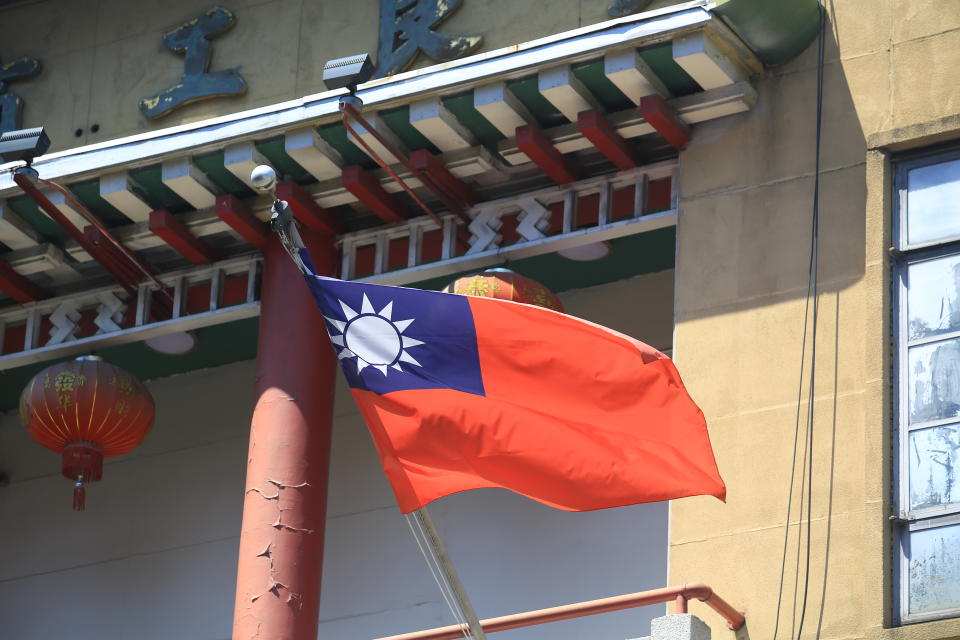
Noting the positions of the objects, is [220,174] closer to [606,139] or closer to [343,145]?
[343,145]

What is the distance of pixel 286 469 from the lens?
1538 cm

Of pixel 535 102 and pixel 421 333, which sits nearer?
pixel 421 333

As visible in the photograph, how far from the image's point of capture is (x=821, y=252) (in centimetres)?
1432

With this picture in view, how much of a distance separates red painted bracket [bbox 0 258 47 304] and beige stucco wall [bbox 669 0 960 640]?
5926 millimetres

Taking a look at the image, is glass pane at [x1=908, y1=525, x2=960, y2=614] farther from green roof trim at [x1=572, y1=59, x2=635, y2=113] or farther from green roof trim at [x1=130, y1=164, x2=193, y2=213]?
green roof trim at [x1=130, y1=164, x2=193, y2=213]

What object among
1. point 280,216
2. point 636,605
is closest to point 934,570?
point 636,605

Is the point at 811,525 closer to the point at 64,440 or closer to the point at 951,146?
the point at 951,146

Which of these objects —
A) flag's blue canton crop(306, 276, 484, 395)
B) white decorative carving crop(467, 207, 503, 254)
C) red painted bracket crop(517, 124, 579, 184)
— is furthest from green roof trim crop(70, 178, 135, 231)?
flag's blue canton crop(306, 276, 484, 395)

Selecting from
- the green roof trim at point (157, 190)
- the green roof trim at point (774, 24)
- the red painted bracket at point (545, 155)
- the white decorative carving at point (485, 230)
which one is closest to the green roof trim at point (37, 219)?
the green roof trim at point (157, 190)

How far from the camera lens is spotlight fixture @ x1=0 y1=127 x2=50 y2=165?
16078mm

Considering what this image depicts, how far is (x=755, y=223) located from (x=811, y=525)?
8.09ft

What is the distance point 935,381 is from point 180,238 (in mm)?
6438

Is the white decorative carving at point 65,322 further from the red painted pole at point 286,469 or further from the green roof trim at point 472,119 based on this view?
the green roof trim at point 472,119

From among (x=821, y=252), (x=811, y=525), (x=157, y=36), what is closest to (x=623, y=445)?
(x=811, y=525)
